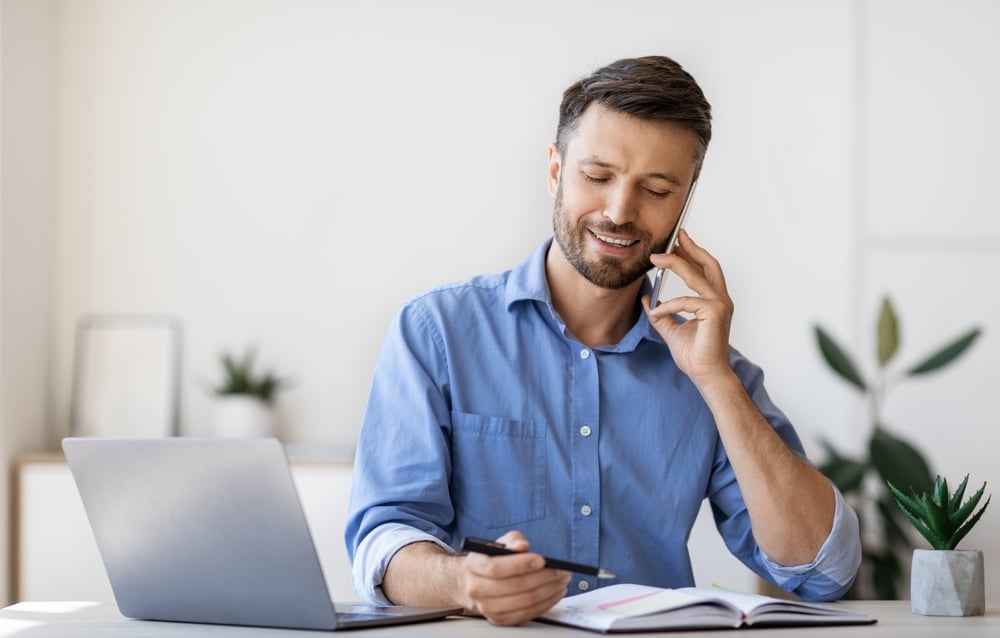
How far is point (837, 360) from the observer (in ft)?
11.9

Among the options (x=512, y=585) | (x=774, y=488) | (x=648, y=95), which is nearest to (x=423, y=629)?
(x=512, y=585)

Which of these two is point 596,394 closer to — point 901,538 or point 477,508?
point 477,508

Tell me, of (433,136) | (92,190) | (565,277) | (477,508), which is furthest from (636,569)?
(92,190)

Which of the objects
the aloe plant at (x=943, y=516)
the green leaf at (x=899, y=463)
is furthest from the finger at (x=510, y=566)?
the green leaf at (x=899, y=463)

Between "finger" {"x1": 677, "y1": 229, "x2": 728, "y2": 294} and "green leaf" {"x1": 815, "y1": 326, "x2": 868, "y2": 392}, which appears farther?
"green leaf" {"x1": 815, "y1": 326, "x2": 868, "y2": 392}

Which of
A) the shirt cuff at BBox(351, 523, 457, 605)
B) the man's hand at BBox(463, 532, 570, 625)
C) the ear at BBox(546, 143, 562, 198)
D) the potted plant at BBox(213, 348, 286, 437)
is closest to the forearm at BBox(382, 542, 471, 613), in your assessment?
the shirt cuff at BBox(351, 523, 457, 605)

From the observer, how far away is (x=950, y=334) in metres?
3.84

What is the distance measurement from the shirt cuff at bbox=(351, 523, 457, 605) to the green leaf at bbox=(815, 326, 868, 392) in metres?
2.30

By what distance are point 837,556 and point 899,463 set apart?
1.93 metres

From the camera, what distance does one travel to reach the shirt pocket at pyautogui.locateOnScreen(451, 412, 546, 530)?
72.5 inches

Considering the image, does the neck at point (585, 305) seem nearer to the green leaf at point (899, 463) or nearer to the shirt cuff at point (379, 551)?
the shirt cuff at point (379, 551)

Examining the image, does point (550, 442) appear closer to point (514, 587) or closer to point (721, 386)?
point (721, 386)

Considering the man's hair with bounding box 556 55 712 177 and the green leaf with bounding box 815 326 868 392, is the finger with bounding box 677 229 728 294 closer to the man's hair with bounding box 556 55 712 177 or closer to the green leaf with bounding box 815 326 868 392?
the man's hair with bounding box 556 55 712 177

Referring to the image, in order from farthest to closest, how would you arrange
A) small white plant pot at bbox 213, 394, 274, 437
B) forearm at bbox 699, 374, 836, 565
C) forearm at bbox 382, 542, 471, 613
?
small white plant pot at bbox 213, 394, 274, 437 → forearm at bbox 699, 374, 836, 565 → forearm at bbox 382, 542, 471, 613
